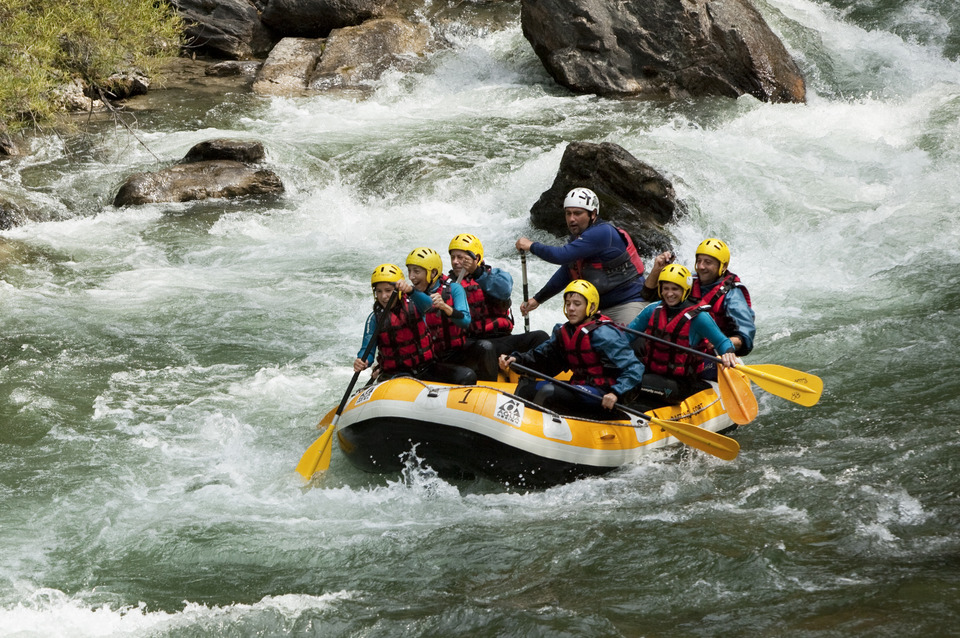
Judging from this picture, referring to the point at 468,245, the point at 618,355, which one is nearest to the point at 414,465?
Result: the point at 618,355

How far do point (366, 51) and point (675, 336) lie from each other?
38.8 ft

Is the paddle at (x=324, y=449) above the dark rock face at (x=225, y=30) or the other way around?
the other way around

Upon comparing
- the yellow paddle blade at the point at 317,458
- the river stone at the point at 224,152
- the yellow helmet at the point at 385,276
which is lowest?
the yellow paddle blade at the point at 317,458

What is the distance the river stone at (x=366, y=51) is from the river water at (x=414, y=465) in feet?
2.75

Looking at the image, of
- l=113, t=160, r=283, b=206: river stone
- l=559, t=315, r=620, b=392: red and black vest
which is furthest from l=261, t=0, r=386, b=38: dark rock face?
l=559, t=315, r=620, b=392: red and black vest

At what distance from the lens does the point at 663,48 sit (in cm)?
1445

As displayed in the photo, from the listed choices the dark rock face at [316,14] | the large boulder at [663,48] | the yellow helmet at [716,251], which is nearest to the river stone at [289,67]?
the dark rock face at [316,14]

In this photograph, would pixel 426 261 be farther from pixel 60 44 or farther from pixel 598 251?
pixel 60 44

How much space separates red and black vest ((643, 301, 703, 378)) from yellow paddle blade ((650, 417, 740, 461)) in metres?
0.50

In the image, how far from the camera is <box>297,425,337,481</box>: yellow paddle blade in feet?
18.8

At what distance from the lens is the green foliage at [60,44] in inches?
293

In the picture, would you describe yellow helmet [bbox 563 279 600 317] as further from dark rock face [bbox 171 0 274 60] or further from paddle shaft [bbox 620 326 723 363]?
dark rock face [bbox 171 0 274 60]

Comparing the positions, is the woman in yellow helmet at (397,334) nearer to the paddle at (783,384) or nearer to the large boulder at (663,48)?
the paddle at (783,384)

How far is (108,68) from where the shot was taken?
28.1ft
